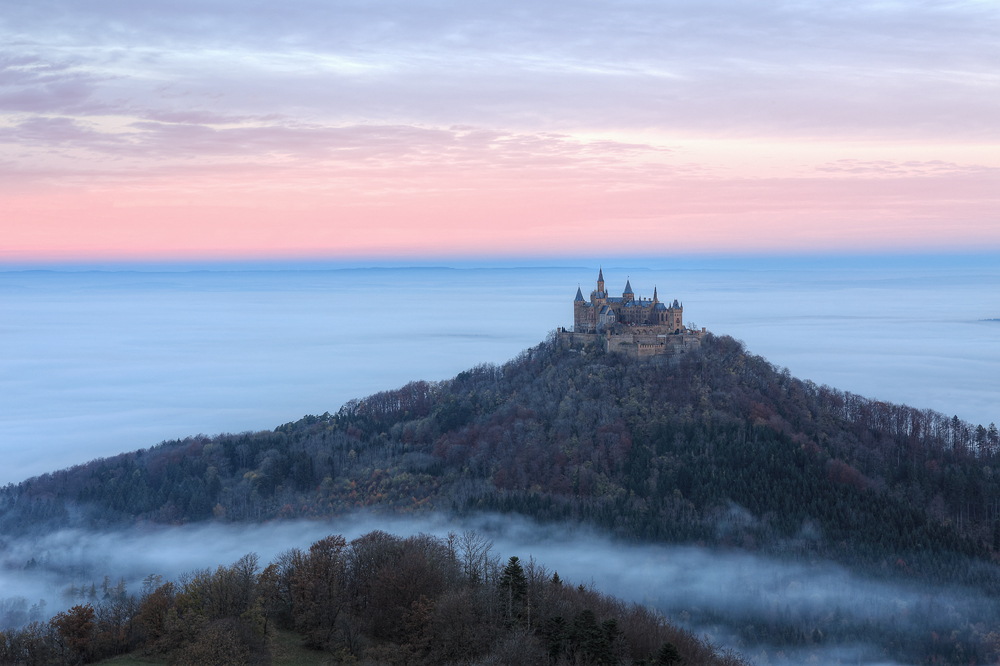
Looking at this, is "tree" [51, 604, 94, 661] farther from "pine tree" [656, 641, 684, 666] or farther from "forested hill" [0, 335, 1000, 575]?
"forested hill" [0, 335, 1000, 575]

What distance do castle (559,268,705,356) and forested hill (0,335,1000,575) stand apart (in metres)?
2.24

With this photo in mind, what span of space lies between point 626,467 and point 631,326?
75.7 feet

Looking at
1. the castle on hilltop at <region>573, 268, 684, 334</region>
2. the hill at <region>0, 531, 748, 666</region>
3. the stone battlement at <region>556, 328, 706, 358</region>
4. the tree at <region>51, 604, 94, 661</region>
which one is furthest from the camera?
the castle on hilltop at <region>573, 268, 684, 334</region>

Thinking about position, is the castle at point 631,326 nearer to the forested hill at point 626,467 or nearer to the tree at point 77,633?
the forested hill at point 626,467

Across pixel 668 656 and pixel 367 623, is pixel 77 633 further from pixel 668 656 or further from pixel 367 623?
pixel 668 656

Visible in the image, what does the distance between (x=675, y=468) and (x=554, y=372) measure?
24.9 m

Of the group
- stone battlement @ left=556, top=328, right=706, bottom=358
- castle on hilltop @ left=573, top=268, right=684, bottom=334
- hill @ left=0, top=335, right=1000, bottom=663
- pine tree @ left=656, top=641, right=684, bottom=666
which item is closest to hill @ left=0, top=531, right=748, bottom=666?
pine tree @ left=656, top=641, right=684, bottom=666

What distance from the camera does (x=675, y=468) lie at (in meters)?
89.0

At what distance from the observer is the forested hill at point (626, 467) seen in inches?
3209

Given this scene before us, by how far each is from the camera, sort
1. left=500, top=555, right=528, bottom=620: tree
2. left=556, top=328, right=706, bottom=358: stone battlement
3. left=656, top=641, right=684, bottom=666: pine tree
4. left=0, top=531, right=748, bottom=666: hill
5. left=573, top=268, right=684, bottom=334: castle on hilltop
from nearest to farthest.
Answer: left=656, top=641, right=684, bottom=666: pine tree < left=0, top=531, right=748, bottom=666: hill < left=500, top=555, right=528, bottom=620: tree < left=556, top=328, right=706, bottom=358: stone battlement < left=573, top=268, right=684, bottom=334: castle on hilltop

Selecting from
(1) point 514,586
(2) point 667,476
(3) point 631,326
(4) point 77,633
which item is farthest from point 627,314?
(4) point 77,633

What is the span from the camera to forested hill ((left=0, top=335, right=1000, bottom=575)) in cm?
8150

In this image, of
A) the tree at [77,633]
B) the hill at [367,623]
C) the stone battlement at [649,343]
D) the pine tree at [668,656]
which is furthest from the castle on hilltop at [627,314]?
the tree at [77,633]

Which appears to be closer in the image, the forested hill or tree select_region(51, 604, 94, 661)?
tree select_region(51, 604, 94, 661)
